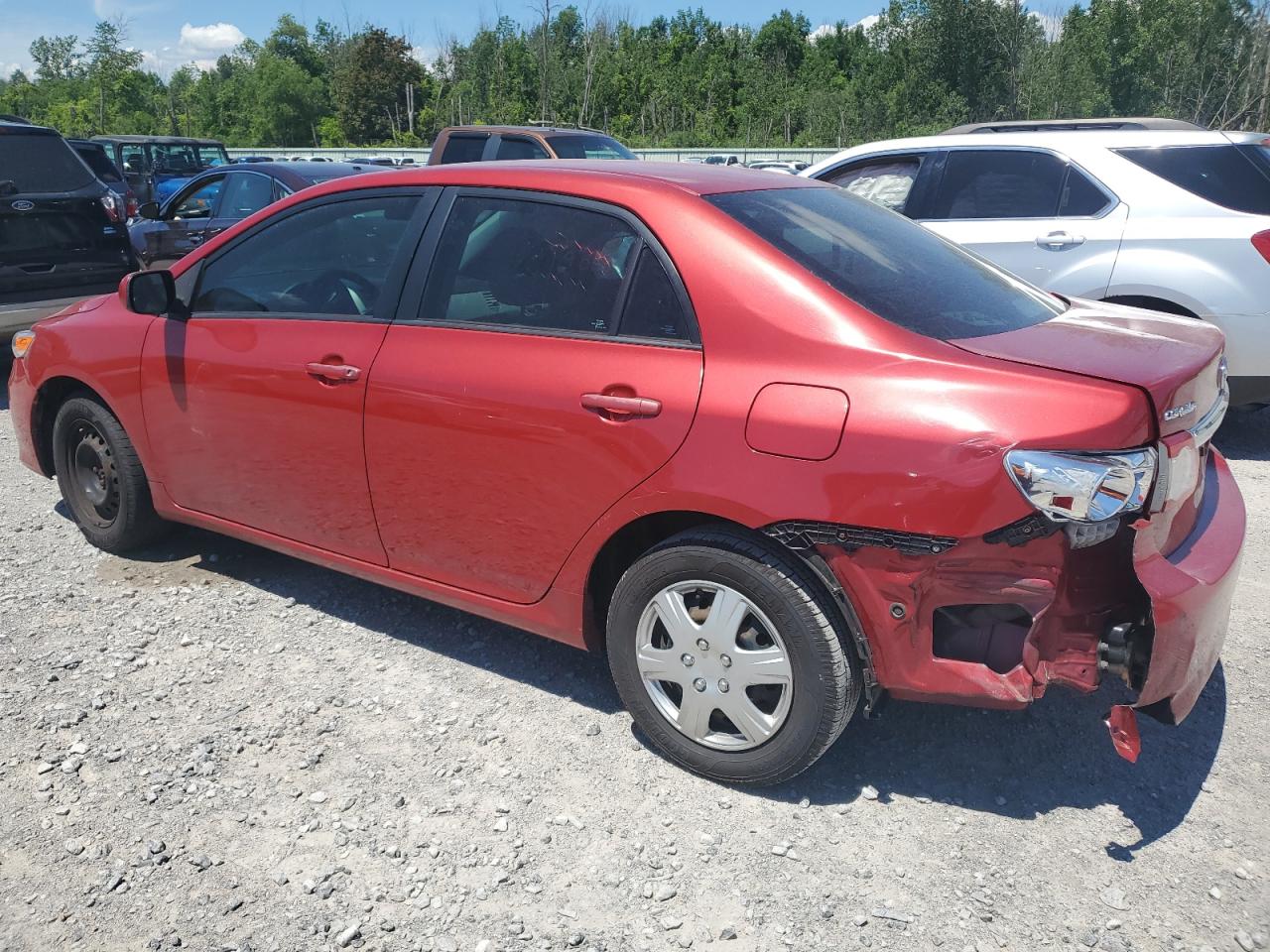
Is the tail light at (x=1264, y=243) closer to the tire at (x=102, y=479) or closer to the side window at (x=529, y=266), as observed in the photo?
the side window at (x=529, y=266)

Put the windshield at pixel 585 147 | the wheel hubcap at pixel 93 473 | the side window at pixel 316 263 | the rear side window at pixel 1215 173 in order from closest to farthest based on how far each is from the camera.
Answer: the side window at pixel 316 263 < the wheel hubcap at pixel 93 473 < the rear side window at pixel 1215 173 < the windshield at pixel 585 147

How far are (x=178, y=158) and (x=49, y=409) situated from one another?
19990 mm

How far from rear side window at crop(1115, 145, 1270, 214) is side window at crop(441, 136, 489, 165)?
840 centimetres

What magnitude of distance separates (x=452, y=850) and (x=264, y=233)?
2467 millimetres

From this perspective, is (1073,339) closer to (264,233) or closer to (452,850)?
(452,850)

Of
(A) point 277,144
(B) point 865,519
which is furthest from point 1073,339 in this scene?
(A) point 277,144

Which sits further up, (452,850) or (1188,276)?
(1188,276)

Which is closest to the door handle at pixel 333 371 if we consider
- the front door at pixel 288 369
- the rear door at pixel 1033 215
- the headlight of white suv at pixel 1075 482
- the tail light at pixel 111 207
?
the front door at pixel 288 369

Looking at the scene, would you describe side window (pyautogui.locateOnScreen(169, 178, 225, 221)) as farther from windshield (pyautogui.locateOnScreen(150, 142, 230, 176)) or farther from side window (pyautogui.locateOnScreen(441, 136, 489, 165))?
windshield (pyautogui.locateOnScreen(150, 142, 230, 176))

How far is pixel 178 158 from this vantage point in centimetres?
2266

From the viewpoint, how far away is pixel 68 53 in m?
72.5

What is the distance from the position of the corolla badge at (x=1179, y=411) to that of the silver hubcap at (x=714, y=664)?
1102 millimetres

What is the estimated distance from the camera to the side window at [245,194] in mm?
9508

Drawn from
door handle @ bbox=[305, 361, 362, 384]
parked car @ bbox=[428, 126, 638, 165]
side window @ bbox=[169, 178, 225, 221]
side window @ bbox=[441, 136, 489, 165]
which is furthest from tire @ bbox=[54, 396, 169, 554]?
side window @ bbox=[441, 136, 489, 165]
